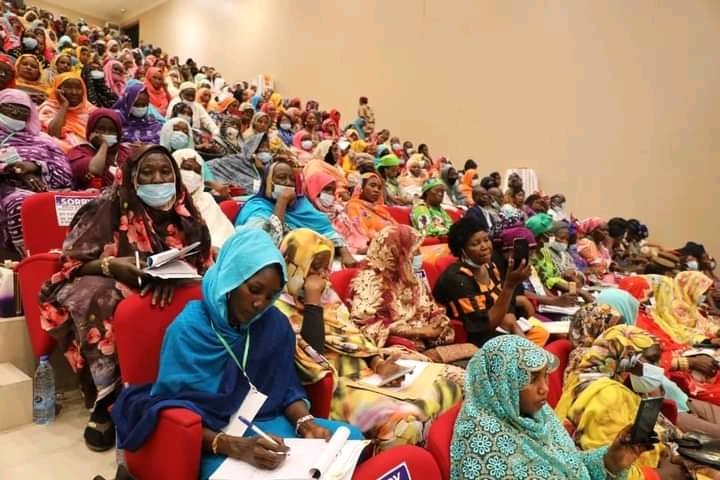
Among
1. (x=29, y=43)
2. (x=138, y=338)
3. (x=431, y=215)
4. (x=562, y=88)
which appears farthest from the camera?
(x=562, y=88)

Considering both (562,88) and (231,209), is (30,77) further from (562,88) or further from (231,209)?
(562,88)

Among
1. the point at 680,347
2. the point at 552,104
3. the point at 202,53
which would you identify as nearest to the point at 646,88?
the point at 552,104

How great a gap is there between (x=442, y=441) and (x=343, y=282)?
132 centimetres

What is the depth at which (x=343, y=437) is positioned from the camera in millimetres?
1498

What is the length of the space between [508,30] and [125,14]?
1414 cm

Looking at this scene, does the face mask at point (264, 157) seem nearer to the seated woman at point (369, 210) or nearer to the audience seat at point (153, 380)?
the seated woman at point (369, 210)

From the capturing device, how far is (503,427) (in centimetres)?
158

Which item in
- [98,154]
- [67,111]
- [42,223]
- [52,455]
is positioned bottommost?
[52,455]

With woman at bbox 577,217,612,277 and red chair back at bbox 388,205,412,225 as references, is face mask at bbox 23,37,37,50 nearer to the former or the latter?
red chair back at bbox 388,205,412,225

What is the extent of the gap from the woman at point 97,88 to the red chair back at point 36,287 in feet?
13.7

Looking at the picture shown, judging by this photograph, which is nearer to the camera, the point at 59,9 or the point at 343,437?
the point at 343,437

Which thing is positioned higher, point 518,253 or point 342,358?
point 518,253

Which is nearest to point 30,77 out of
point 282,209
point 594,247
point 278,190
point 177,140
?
point 177,140

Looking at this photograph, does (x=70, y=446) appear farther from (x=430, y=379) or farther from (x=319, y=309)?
(x=430, y=379)
